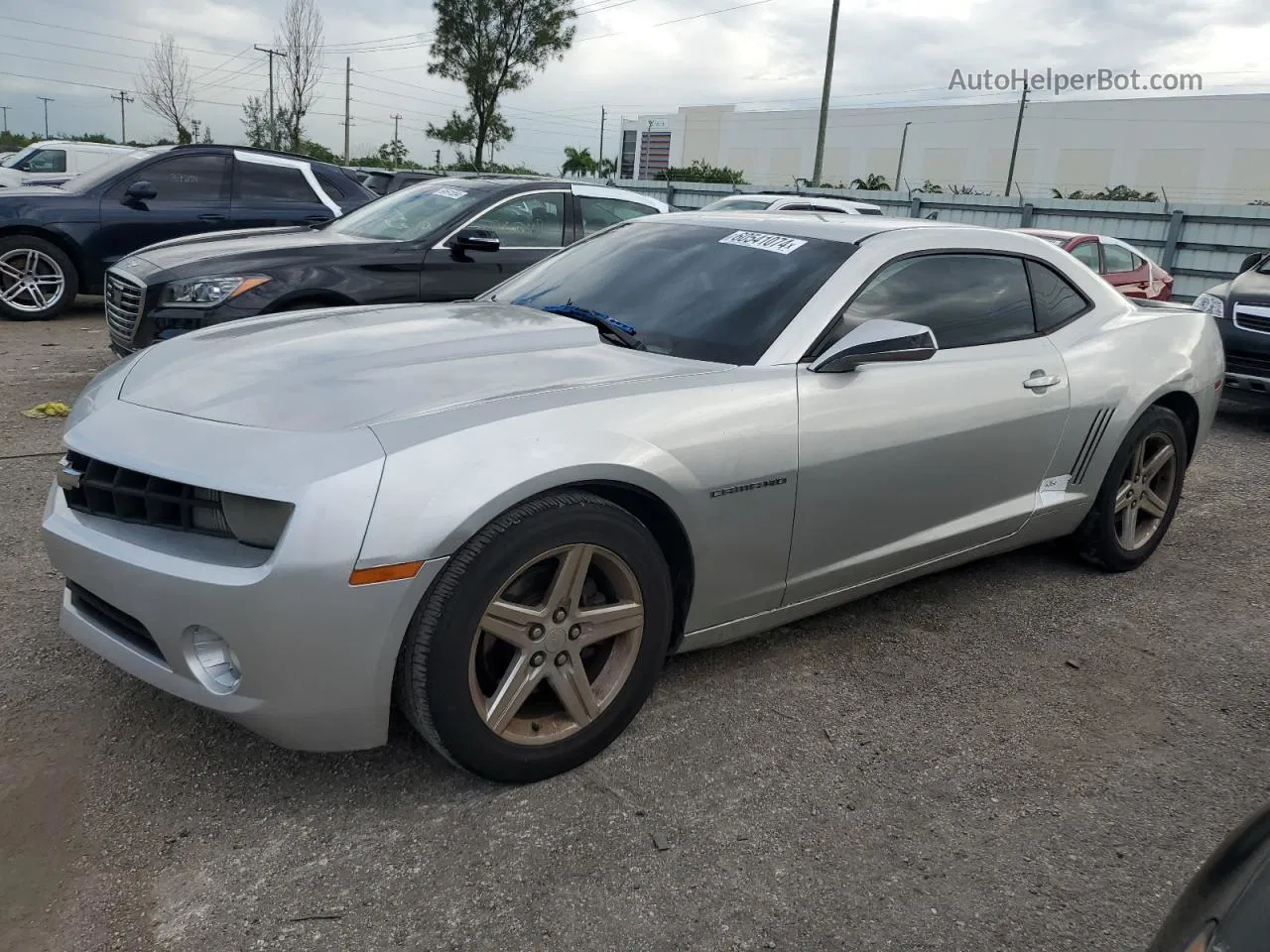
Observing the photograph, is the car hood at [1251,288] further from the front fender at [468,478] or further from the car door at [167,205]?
the car door at [167,205]

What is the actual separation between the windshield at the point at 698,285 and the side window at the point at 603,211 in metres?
3.62

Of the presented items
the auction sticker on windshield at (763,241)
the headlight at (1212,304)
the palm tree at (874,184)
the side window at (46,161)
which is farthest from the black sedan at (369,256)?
the palm tree at (874,184)

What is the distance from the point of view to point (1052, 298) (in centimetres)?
410

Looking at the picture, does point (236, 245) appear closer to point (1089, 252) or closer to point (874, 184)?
point (1089, 252)

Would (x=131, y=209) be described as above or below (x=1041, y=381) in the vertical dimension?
above

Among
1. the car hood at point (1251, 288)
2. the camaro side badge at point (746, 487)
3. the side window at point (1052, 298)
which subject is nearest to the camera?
the camaro side badge at point (746, 487)

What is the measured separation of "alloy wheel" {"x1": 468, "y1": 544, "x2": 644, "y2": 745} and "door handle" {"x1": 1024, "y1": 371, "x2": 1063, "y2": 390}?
6.27ft

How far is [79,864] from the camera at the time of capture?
228 centimetres

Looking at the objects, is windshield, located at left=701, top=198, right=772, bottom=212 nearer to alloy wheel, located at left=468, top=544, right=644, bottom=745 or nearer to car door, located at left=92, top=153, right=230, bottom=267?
car door, located at left=92, top=153, right=230, bottom=267

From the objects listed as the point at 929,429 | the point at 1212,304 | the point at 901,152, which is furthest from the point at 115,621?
the point at 901,152

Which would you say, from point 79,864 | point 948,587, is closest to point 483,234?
point 948,587

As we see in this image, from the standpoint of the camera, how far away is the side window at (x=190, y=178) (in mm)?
9211

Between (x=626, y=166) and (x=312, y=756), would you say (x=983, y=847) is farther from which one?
(x=626, y=166)

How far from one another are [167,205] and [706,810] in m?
8.58
